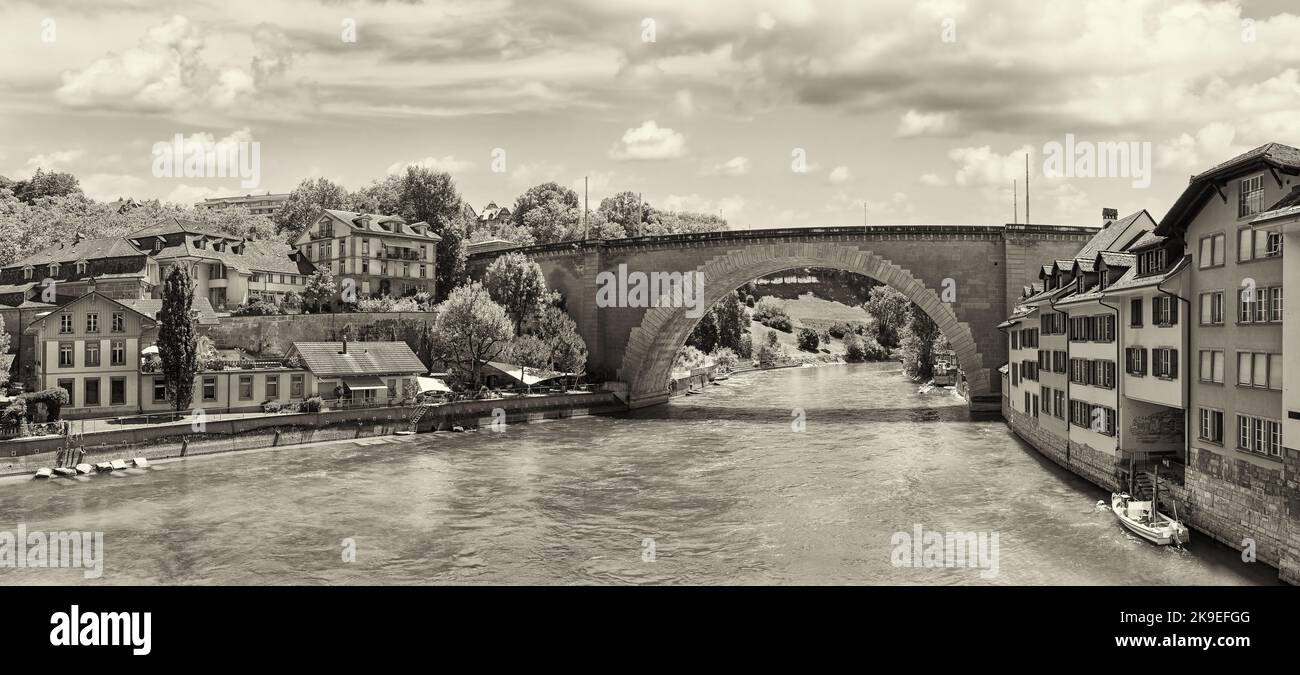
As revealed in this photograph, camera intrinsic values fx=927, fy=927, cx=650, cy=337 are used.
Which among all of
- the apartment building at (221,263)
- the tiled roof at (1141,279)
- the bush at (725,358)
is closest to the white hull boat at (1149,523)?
the tiled roof at (1141,279)

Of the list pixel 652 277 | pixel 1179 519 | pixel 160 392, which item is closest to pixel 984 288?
pixel 652 277

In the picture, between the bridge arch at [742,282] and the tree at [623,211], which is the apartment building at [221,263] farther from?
the tree at [623,211]

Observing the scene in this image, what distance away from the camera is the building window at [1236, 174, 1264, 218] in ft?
78.5

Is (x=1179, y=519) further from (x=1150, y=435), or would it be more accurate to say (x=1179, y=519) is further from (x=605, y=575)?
(x=605, y=575)

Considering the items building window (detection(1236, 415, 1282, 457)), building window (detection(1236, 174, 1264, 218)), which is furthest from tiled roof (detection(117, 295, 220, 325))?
building window (detection(1236, 415, 1282, 457))

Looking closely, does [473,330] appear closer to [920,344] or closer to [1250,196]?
[1250,196]

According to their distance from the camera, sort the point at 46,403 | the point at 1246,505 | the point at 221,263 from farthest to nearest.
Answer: the point at 221,263 → the point at 46,403 → the point at 1246,505

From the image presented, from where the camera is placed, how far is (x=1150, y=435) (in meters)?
32.2

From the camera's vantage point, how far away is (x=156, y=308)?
55.2m

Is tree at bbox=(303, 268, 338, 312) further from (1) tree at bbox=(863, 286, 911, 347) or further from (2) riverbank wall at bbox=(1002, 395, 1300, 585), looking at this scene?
(1) tree at bbox=(863, 286, 911, 347)

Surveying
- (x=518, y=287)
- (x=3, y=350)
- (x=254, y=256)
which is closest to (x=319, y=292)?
(x=254, y=256)

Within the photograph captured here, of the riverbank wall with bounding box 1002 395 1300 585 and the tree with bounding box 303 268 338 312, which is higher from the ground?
the tree with bounding box 303 268 338 312

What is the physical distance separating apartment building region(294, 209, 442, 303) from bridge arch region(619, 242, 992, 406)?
23.6 metres

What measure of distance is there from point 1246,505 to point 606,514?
19338 mm
